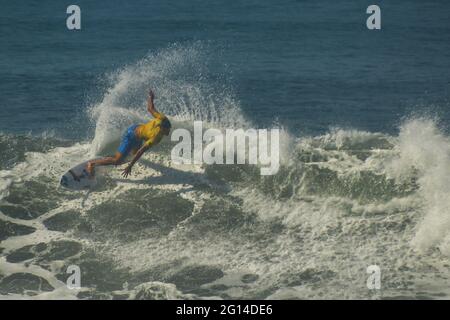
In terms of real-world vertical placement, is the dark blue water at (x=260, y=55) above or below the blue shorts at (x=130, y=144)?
above

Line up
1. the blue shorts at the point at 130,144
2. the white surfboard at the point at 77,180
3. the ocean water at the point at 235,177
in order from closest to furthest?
the ocean water at the point at 235,177 < the white surfboard at the point at 77,180 < the blue shorts at the point at 130,144

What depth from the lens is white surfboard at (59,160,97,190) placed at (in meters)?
17.2

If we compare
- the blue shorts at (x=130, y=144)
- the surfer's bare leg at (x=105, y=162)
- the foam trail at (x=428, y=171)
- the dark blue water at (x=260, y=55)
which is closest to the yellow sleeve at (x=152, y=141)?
the blue shorts at (x=130, y=144)

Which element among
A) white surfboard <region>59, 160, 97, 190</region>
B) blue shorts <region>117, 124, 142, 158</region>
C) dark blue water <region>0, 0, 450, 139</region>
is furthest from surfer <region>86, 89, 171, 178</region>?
dark blue water <region>0, 0, 450, 139</region>

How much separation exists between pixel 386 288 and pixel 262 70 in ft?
50.0

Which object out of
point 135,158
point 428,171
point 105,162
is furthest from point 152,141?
point 428,171

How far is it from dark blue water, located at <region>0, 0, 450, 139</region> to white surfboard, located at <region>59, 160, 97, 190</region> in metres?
3.60

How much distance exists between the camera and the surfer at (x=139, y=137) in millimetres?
16922

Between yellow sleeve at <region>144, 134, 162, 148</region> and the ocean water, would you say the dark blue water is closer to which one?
the ocean water

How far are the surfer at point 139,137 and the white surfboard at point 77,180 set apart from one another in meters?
0.13

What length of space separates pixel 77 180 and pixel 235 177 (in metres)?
3.42

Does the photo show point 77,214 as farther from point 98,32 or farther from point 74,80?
point 98,32

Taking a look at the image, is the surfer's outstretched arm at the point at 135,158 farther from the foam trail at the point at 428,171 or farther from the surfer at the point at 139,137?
the foam trail at the point at 428,171

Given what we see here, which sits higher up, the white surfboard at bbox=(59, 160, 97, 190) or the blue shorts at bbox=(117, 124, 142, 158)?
the blue shorts at bbox=(117, 124, 142, 158)
